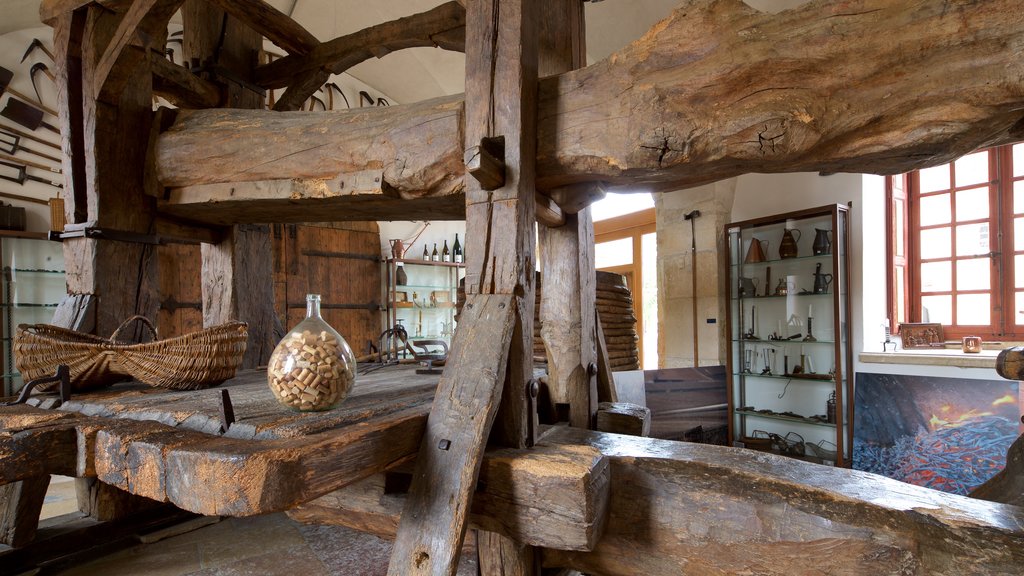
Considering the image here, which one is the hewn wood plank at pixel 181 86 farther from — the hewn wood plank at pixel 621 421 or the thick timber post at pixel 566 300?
the hewn wood plank at pixel 621 421

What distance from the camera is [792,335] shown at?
15.4 feet

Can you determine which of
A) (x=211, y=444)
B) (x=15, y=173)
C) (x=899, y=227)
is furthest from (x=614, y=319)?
(x=15, y=173)

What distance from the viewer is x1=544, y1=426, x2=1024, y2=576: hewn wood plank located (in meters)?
1.02

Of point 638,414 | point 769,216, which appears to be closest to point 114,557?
point 638,414

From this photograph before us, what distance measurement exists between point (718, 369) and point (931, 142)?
416 cm

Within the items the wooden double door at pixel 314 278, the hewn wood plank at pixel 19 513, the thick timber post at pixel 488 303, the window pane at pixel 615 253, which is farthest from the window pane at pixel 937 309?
the hewn wood plank at pixel 19 513

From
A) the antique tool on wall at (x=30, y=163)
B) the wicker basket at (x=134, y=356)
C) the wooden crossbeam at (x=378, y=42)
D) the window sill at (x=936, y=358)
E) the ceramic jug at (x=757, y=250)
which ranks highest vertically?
the wooden crossbeam at (x=378, y=42)

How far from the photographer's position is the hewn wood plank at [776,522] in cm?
102

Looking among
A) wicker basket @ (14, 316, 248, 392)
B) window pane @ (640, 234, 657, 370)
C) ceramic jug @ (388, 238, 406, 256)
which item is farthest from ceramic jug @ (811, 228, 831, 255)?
ceramic jug @ (388, 238, 406, 256)

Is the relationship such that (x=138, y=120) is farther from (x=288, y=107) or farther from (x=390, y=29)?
(x=390, y=29)

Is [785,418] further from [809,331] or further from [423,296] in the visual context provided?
[423,296]

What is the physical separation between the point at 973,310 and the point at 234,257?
5.66m

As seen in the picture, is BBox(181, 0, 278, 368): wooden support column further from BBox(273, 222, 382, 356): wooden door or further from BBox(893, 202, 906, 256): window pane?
BBox(893, 202, 906, 256): window pane

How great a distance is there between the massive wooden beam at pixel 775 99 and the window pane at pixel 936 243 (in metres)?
4.17
